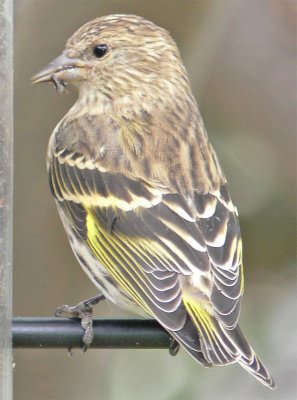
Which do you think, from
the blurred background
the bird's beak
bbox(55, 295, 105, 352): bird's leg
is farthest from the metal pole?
the blurred background

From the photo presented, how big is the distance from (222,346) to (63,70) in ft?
5.70

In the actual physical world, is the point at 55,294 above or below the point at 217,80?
below

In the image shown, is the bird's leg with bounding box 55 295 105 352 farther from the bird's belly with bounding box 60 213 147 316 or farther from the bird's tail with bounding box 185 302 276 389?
the bird's tail with bounding box 185 302 276 389

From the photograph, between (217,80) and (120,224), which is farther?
(217,80)

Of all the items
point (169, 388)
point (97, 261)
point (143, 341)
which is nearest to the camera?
point (143, 341)

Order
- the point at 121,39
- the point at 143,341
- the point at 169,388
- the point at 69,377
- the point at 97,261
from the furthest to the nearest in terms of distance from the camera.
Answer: the point at 69,377 < the point at 169,388 < the point at 121,39 < the point at 97,261 < the point at 143,341

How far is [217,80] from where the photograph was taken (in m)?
9.27

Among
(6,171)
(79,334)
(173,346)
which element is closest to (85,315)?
(79,334)

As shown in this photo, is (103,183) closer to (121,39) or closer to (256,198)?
(121,39)

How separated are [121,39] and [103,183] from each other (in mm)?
909

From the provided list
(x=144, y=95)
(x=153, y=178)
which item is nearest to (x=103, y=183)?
(x=153, y=178)

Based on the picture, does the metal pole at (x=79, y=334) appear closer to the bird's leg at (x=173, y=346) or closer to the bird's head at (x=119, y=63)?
the bird's leg at (x=173, y=346)

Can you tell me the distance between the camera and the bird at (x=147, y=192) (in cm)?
657

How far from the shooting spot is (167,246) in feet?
22.1
